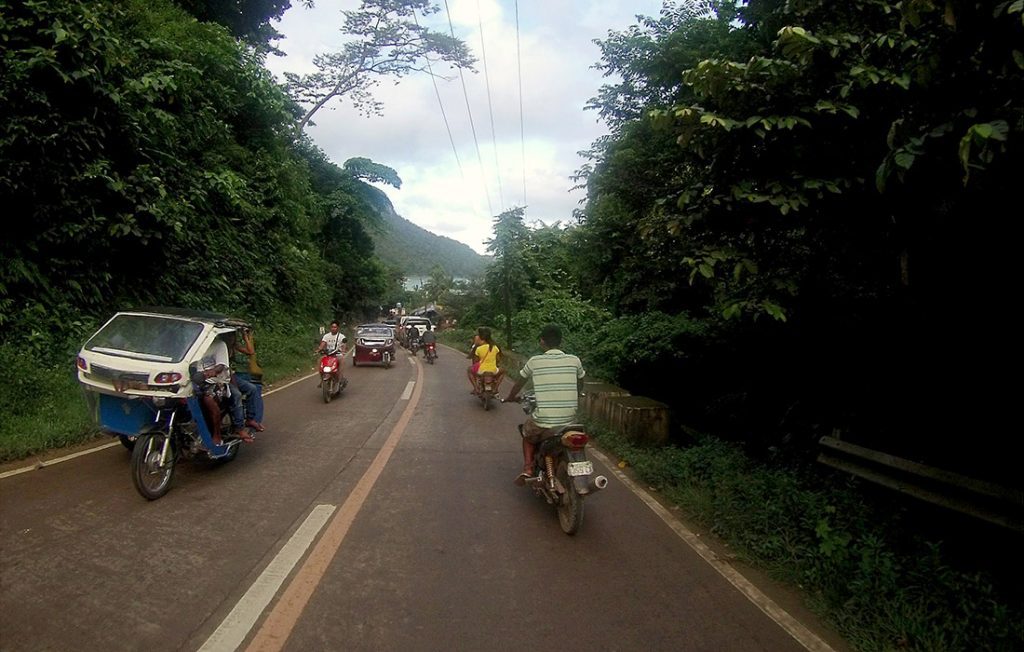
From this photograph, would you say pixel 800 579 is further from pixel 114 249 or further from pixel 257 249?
pixel 257 249

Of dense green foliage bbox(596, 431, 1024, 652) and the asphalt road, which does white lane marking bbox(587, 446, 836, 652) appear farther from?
dense green foliage bbox(596, 431, 1024, 652)

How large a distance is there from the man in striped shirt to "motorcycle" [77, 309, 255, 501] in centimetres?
315

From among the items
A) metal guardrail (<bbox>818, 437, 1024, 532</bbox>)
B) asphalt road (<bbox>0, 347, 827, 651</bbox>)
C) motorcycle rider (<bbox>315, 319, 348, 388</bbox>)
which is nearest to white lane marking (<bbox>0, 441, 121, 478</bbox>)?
asphalt road (<bbox>0, 347, 827, 651</bbox>)

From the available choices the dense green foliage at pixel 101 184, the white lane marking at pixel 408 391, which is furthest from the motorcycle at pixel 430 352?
the white lane marking at pixel 408 391

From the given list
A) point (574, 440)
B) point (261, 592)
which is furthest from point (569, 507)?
point (261, 592)

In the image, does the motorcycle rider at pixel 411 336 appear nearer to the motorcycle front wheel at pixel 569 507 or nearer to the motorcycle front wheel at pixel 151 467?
the motorcycle front wheel at pixel 151 467

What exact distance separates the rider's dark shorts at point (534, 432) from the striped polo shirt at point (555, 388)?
42 mm

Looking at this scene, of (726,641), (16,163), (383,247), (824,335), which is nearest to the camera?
(726,641)

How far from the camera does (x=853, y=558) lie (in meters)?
4.37

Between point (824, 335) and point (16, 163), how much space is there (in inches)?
451

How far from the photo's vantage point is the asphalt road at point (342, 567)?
10.9 feet

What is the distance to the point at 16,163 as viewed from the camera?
9.38m

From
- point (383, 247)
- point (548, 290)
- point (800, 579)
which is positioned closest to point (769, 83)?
point (800, 579)

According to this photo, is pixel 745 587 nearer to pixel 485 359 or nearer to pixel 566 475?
pixel 566 475
